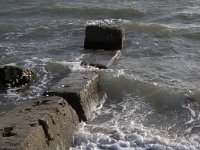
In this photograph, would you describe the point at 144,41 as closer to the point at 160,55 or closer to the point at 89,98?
the point at 160,55

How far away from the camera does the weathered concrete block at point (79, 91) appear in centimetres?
587

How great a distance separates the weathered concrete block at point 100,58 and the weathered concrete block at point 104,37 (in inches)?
7.9

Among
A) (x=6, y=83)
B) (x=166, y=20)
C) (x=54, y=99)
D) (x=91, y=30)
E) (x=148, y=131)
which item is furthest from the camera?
(x=166, y=20)

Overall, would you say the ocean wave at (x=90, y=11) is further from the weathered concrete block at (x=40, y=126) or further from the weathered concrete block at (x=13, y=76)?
the weathered concrete block at (x=40, y=126)

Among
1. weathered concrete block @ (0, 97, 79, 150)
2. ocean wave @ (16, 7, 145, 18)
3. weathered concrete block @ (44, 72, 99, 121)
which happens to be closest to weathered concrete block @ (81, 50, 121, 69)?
weathered concrete block @ (44, 72, 99, 121)

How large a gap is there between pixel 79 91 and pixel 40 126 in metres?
1.35

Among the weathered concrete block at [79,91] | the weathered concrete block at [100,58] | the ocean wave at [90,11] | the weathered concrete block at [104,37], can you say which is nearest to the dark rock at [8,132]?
the weathered concrete block at [79,91]

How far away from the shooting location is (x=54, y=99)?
5445mm

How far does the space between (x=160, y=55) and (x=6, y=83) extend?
3.37 metres

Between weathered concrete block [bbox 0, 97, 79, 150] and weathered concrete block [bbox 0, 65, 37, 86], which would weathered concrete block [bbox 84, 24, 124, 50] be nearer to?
weathered concrete block [bbox 0, 65, 37, 86]

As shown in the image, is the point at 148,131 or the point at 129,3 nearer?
the point at 148,131

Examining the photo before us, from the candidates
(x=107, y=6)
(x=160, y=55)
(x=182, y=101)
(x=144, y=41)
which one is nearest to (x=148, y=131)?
(x=182, y=101)

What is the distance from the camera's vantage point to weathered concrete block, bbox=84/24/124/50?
29.0ft

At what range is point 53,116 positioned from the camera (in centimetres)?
501
